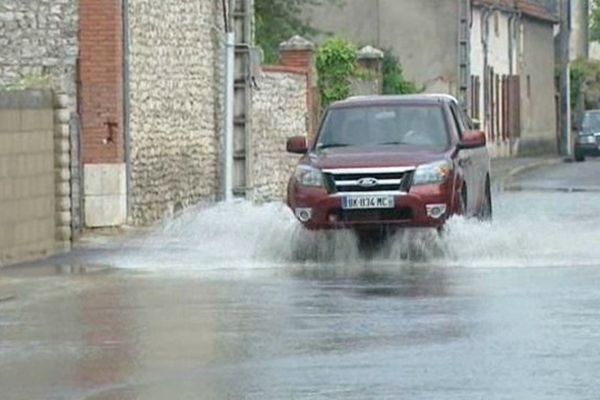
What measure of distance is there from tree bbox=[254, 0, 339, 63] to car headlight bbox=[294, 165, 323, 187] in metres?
27.9

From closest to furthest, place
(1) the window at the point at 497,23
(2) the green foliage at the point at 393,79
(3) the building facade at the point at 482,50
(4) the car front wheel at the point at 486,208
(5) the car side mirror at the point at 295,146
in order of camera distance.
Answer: (5) the car side mirror at the point at 295,146 → (4) the car front wheel at the point at 486,208 → (2) the green foliage at the point at 393,79 → (3) the building facade at the point at 482,50 → (1) the window at the point at 497,23

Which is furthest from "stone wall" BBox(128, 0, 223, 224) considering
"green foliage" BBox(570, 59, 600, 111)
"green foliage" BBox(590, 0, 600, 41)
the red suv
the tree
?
"green foliage" BBox(590, 0, 600, 41)

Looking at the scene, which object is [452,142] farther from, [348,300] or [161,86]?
[161,86]

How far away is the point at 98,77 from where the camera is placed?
28.0m

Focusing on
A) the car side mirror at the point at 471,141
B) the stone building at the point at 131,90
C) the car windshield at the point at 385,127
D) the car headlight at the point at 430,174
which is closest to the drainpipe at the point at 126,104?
the stone building at the point at 131,90

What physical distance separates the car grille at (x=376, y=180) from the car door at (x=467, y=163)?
3.76 feet

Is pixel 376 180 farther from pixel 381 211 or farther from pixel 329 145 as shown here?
pixel 329 145

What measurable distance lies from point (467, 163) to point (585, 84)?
200ft

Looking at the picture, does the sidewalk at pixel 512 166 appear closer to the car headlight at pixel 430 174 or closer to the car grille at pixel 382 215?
the car headlight at pixel 430 174

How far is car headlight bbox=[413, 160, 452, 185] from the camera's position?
21.8 metres

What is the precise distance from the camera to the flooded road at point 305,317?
12.5 meters

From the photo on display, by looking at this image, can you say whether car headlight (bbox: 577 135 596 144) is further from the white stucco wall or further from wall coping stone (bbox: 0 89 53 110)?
wall coping stone (bbox: 0 89 53 110)

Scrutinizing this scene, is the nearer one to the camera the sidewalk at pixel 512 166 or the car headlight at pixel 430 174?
the car headlight at pixel 430 174

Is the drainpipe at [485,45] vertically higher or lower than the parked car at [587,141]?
higher
